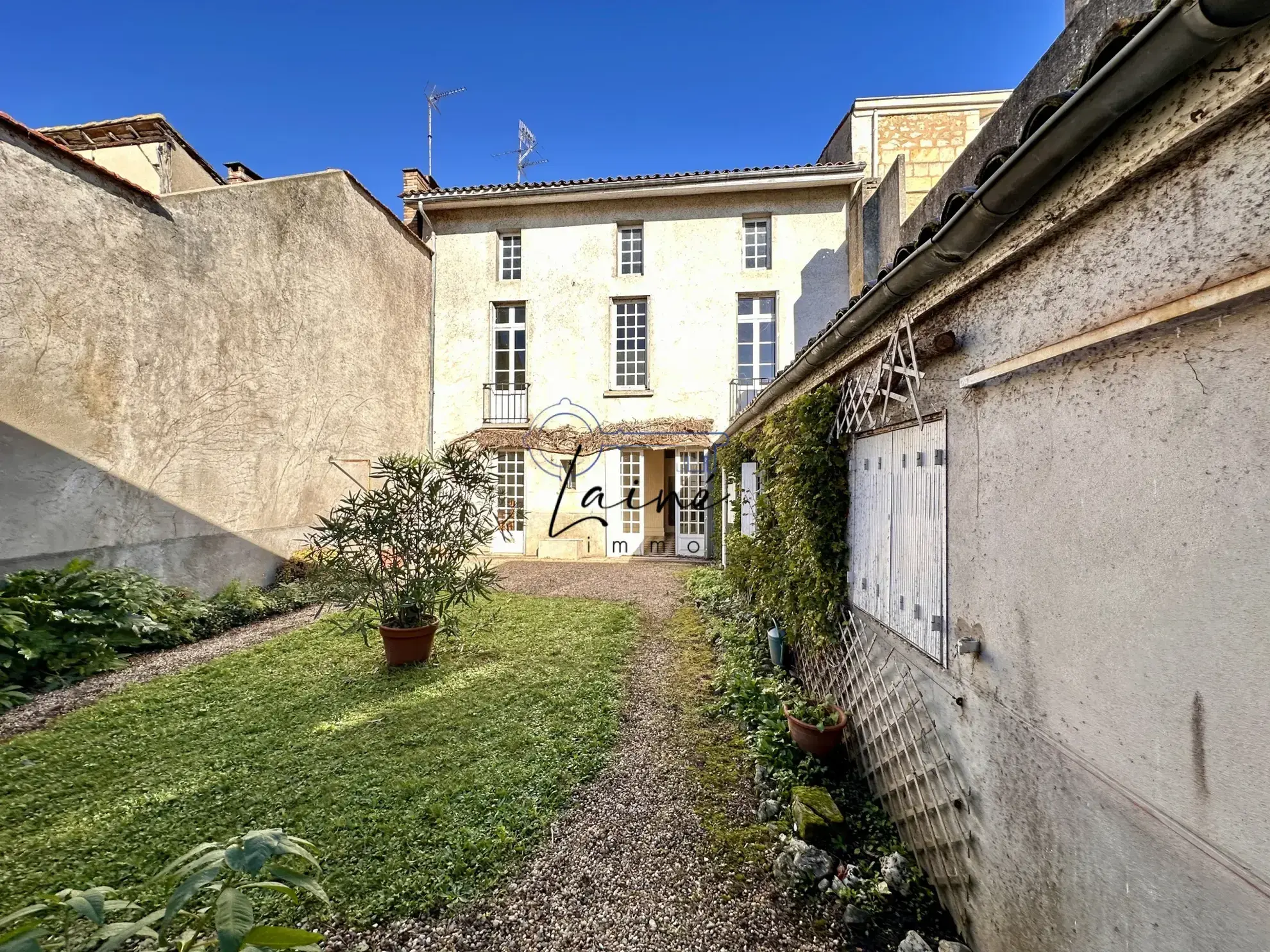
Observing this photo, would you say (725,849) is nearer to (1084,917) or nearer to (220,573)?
(1084,917)

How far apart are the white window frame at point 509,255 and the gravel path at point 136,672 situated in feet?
30.9

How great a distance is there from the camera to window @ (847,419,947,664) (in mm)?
2463

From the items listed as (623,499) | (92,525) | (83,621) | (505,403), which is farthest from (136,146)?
(623,499)

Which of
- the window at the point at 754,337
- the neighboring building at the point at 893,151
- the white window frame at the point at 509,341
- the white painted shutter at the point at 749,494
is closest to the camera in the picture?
the white painted shutter at the point at 749,494

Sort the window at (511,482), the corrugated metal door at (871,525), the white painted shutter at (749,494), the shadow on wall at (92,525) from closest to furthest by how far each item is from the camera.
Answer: the corrugated metal door at (871,525) → the shadow on wall at (92,525) → the white painted shutter at (749,494) → the window at (511,482)

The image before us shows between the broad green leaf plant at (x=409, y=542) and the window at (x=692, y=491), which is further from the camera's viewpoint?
the window at (x=692, y=491)

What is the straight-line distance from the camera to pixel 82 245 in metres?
5.94

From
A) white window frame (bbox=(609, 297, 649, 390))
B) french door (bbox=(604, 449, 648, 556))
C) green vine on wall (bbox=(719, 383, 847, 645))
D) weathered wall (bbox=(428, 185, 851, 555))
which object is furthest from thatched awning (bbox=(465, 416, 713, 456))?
green vine on wall (bbox=(719, 383, 847, 645))

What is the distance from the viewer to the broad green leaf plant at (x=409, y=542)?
510 cm

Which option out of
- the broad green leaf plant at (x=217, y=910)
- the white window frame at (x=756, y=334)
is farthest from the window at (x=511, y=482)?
the broad green leaf plant at (x=217, y=910)

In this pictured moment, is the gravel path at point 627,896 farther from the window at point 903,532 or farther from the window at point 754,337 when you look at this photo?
the window at point 754,337

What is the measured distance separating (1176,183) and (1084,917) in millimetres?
2077

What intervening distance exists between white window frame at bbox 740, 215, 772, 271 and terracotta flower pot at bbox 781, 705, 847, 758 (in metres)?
11.4

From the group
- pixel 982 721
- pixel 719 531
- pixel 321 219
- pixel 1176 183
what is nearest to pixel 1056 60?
pixel 1176 183
